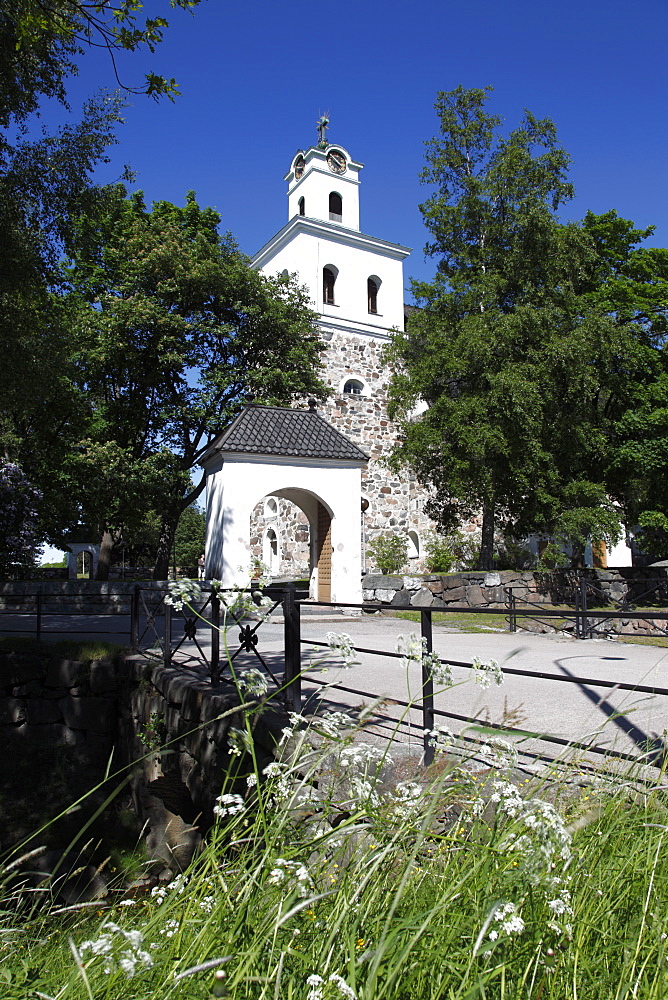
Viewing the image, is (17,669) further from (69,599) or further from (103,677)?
(69,599)

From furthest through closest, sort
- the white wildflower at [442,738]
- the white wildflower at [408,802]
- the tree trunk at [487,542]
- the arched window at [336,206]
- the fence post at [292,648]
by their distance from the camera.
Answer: the arched window at [336,206] → the tree trunk at [487,542] → the fence post at [292,648] → the white wildflower at [442,738] → the white wildflower at [408,802]

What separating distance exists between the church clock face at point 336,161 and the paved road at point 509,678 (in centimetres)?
1940

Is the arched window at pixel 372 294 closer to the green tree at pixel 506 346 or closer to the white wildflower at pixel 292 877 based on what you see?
the green tree at pixel 506 346

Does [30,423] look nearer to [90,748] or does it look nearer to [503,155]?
[90,748]

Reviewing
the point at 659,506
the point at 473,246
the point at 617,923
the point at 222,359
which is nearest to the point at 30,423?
the point at 222,359

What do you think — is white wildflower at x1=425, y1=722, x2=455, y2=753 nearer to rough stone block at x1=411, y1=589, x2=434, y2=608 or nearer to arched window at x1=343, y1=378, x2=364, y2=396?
rough stone block at x1=411, y1=589, x2=434, y2=608

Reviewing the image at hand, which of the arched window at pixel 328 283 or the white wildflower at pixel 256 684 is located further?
the arched window at pixel 328 283

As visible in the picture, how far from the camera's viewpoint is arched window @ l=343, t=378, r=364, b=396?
24.3 metres

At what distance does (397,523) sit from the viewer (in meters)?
24.0

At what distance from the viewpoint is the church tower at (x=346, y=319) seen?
2362 centimetres

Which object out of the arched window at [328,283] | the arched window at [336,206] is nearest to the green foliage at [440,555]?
the arched window at [328,283]

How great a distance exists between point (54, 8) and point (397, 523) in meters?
18.9

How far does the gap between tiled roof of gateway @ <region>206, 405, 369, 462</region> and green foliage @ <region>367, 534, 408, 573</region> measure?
22.5ft

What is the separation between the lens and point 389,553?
21641 mm
